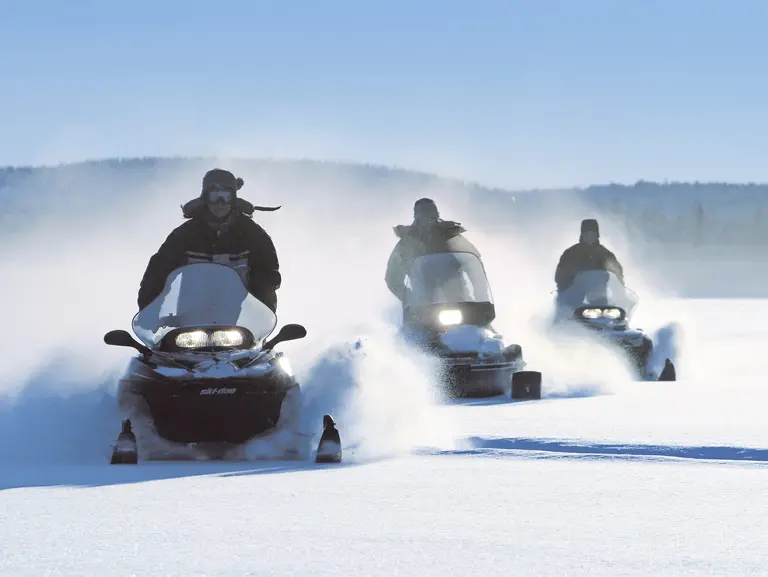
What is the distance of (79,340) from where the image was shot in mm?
14156

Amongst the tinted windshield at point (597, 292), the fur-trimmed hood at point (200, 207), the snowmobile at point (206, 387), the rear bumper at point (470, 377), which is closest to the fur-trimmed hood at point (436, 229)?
the rear bumper at point (470, 377)

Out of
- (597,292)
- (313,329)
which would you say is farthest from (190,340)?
(313,329)

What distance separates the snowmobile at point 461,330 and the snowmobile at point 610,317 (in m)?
2.65

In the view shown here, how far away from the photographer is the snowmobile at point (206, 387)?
9.98m

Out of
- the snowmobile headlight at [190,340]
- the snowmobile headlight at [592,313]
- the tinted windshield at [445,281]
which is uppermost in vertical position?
the tinted windshield at [445,281]

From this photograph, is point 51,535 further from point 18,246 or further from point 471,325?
point 18,246

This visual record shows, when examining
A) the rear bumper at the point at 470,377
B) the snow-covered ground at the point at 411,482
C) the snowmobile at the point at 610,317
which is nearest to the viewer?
the snow-covered ground at the point at 411,482

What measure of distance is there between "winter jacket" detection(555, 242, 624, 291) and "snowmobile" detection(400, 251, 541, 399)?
3169mm

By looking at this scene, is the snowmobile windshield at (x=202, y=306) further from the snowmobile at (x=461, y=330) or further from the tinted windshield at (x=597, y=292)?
the tinted windshield at (x=597, y=292)

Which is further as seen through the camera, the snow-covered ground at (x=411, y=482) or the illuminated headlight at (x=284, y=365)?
the illuminated headlight at (x=284, y=365)

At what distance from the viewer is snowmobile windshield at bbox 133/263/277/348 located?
A: 10.8 metres

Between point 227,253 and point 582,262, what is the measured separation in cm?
1014

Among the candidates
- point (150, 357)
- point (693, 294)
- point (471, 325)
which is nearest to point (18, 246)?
point (693, 294)

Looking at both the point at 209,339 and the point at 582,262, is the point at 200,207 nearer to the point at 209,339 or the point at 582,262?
the point at 209,339
